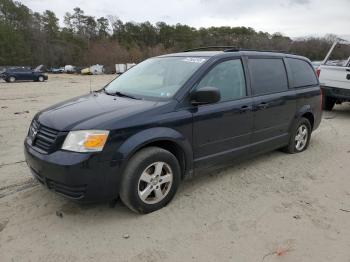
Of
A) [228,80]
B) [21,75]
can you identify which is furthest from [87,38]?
[228,80]

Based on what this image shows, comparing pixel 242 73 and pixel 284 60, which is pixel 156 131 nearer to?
pixel 242 73

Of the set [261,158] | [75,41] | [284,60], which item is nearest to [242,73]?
[284,60]

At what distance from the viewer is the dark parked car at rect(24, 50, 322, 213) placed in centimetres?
329

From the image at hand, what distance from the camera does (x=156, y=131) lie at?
3.61m

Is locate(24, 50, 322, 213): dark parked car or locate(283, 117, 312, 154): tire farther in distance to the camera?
locate(283, 117, 312, 154): tire

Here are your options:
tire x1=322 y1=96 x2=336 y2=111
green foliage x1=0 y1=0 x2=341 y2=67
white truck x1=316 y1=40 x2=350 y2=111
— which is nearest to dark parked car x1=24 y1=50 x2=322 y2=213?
white truck x1=316 y1=40 x2=350 y2=111

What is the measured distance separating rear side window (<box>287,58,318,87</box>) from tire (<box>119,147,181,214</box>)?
2.89 meters

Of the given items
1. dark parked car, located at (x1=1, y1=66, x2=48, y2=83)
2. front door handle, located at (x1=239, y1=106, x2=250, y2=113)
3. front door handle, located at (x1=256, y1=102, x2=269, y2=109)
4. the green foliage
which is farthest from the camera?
the green foliage

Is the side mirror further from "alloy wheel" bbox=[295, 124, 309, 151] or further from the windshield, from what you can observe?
"alloy wheel" bbox=[295, 124, 309, 151]

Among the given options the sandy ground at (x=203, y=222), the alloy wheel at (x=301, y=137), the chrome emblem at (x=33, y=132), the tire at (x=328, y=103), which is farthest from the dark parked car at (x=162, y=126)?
the tire at (x=328, y=103)

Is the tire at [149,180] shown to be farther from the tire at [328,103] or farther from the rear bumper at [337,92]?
the tire at [328,103]

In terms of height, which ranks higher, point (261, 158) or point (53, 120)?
point (53, 120)

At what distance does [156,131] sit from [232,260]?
1448 millimetres

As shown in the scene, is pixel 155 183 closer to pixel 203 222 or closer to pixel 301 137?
pixel 203 222
